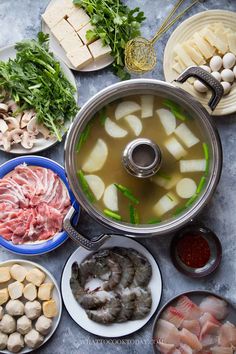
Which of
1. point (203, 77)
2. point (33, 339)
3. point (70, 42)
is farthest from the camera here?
point (70, 42)

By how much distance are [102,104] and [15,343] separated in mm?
1297

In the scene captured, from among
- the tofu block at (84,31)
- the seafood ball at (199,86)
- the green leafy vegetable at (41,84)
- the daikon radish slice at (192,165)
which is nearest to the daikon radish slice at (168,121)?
the daikon radish slice at (192,165)

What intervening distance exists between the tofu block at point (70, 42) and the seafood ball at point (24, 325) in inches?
56.0

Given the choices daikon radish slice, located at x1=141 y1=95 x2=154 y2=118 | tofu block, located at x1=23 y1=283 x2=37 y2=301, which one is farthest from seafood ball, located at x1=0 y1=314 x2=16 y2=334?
daikon radish slice, located at x1=141 y1=95 x2=154 y2=118

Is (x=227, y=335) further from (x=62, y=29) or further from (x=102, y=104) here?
(x=62, y=29)

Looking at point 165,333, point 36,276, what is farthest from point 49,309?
point 165,333

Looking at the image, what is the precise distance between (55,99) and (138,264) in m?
0.96

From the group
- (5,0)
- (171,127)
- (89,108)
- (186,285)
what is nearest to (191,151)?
(171,127)

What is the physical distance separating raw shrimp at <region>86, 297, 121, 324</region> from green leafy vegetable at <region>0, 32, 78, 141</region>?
90 cm

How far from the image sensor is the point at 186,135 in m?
2.98

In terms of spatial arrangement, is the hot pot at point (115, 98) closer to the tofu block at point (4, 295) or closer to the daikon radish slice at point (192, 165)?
the daikon radish slice at point (192, 165)

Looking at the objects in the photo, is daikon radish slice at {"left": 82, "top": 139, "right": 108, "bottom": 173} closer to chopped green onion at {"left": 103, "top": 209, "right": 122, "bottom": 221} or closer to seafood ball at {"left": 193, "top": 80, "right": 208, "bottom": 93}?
chopped green onion at {"left": 103, "top": 209, "right": 122, "bottom": 221}

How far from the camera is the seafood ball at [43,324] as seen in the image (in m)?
3.19

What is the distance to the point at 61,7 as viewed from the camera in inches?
130
